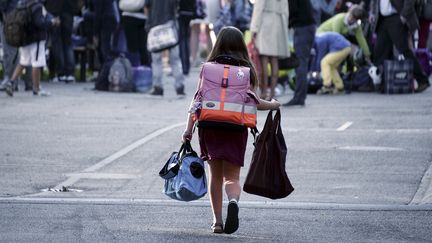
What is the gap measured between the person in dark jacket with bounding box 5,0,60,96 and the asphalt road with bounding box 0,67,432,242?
1.42ft

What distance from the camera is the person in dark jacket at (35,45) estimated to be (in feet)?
62.8

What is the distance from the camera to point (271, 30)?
18.2 metres

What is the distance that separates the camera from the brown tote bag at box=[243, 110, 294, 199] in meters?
8.40

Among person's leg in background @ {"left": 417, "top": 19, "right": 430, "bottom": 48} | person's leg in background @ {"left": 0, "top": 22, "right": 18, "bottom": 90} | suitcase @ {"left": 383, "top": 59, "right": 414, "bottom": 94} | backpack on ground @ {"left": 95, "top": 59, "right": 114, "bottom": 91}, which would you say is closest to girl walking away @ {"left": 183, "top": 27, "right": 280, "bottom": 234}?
suitcase @ {"left": 383, "top": 59, "right": 414, "bottom": 94}

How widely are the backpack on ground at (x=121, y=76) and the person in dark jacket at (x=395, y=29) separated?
408 cm

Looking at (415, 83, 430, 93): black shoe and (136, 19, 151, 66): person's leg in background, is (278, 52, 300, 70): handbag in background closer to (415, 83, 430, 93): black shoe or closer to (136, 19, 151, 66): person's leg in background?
(415, 83, 430, 93): black shoe

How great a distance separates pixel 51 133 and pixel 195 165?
6.70 m

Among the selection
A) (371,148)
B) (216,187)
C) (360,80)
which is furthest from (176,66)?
(216,187)

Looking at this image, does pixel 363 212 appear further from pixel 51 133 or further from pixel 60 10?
pixel 60 10

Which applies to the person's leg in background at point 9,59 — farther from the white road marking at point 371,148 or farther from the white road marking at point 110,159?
the white road marking at point 371,148

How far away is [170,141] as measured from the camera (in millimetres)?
13914

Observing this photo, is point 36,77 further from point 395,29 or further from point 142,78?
point 395,29

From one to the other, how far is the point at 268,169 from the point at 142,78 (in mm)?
13695

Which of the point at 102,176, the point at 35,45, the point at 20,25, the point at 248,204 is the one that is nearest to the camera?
the point at 248,204
